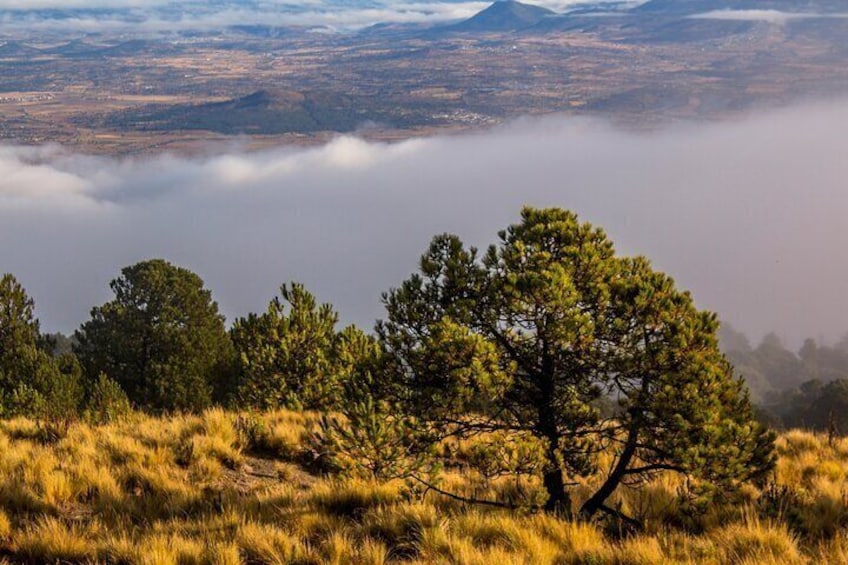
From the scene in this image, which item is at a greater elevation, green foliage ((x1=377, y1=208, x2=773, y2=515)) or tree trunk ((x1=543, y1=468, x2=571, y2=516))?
green foliage ((x1=377, y1=208, x2=773, y2=515))

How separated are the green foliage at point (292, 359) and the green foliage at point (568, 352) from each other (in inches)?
317

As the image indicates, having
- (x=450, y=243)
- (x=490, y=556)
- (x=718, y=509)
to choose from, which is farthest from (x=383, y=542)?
(x=718, y=509)

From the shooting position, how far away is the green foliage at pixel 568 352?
7547 mm

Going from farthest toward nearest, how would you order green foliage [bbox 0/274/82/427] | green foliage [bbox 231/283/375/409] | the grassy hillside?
green foliage [bbox 0/274/82/427] < green foliage [bbox 231/283/375/409] < the grassy hillside

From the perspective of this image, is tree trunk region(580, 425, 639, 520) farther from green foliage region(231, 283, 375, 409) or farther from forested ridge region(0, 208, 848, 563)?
green foliage region(231, 283, 375, 409)

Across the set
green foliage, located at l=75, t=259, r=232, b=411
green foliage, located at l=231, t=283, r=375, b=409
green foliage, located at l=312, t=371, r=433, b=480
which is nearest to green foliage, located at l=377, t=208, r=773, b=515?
green foliage, located at l=312, t=371, r=433, b=480

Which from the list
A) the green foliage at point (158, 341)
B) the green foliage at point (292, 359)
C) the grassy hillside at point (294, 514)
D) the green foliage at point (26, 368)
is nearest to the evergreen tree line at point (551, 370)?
the grassy hillside at point (294, 514)

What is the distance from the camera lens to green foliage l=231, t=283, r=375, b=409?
17.0 meters

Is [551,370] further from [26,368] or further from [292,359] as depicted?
[26,368]

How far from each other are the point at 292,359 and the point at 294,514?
9977 mm

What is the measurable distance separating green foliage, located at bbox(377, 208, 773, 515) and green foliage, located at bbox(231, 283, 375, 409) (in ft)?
26.5

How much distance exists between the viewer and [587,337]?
7777 mm

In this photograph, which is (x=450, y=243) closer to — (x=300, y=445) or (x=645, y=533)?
(x=645, y=533)

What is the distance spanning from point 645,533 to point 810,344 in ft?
594
